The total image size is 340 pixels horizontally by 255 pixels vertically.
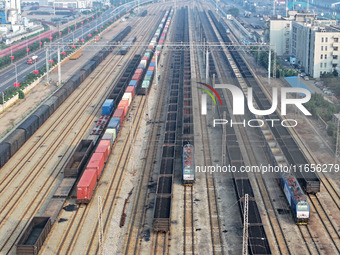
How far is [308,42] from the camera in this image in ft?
309

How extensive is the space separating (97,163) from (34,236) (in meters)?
11.5

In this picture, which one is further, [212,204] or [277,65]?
[277,65]

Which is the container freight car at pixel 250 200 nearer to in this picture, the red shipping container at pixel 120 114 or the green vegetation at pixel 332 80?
the red shipping container at pixel 120 114

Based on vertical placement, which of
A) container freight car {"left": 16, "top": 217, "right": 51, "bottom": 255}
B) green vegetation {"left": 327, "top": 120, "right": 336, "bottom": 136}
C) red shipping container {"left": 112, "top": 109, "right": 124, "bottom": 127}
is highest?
red shipping container {"left": 112, "top": 109, "right": 124, "bottom": 127}

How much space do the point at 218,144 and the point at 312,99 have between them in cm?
2181

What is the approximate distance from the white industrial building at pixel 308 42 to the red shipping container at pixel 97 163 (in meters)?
55.0

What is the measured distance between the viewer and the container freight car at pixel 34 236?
1415 inches

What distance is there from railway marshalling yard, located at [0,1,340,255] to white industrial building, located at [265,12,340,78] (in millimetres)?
17881

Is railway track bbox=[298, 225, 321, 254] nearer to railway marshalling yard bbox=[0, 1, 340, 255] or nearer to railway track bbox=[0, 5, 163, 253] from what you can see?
railway marshalling yard bbox=[0, 1, 340, 255]

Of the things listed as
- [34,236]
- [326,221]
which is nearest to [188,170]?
[326,221]

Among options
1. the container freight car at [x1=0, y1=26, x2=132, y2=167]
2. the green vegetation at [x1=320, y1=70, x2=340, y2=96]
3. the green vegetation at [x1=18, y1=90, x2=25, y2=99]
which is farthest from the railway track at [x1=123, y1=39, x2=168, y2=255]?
the green vegetation at [x1=320, y1=70, x2=340, y2=96]

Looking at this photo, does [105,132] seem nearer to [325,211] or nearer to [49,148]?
[49,148]

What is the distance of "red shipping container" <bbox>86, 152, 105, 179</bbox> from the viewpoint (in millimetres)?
47281

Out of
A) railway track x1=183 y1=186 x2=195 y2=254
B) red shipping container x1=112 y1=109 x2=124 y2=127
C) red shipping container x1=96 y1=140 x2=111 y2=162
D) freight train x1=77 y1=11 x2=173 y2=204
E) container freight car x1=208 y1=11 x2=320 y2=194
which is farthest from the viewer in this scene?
red shipping container x1=112 y1=109 x2=124 y2=127
